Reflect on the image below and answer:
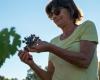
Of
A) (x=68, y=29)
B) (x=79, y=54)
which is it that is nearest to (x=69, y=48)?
(x=79, y=54)

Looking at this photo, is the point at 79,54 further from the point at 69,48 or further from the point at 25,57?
the point at 25,57

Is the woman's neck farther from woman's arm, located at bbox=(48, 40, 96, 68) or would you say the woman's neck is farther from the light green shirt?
woman's arm, located at bbox=(48, 40, 96, 68)

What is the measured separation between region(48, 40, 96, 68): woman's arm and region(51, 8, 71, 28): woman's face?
415mm

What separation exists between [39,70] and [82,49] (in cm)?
81

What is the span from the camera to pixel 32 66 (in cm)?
554

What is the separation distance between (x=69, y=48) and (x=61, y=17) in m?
0.41

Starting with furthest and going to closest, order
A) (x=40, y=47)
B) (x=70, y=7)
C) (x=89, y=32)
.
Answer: (x=70, y=7) < (x=89, y=32) < (x=40, y=47)

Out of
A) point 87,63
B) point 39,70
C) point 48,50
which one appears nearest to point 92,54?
point 87,63

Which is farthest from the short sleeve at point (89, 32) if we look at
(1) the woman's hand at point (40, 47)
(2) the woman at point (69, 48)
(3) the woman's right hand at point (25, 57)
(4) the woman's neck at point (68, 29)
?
(3) the woman's right hand at point (25, 57)

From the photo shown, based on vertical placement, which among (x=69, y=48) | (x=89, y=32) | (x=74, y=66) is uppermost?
(x=89, y=32)

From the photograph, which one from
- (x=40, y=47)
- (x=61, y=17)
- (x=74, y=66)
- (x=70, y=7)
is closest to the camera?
(x=40, y=47)

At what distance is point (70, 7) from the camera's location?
5.44 metres

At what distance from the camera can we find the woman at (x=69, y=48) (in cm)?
493

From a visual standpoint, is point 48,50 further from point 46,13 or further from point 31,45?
point 46,13
